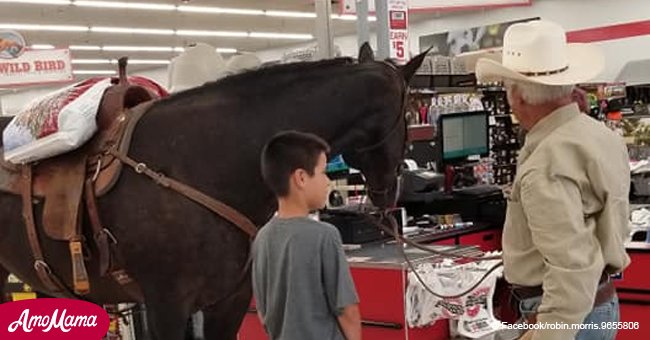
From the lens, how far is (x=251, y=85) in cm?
266

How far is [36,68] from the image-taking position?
39.2 feet

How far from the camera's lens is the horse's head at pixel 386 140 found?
2.79 meters

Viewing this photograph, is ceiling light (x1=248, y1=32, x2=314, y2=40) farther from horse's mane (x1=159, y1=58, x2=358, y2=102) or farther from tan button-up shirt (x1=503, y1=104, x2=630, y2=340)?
tan button-up shirt (x1=503, y1=104, x2=630, y2=340)

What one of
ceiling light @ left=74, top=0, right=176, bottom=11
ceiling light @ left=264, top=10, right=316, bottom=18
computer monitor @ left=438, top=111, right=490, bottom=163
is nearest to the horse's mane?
computer monitor @ left=438, top=111, right=490, bottom=163

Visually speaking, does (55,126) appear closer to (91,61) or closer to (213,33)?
(213,33)

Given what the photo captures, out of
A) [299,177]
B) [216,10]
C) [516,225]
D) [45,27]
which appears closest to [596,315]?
[516,225]

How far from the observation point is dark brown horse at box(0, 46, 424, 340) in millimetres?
2498

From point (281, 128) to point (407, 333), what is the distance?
5.09ft

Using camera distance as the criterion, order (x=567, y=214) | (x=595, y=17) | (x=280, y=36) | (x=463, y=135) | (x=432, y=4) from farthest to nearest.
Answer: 1. (x=280, y=36)
2. (x=595, y=17)
3. (x=463, y=135)
4. (x=432, y=4)
5. (x=567, y=214)

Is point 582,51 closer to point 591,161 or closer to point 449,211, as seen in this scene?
point 591,161

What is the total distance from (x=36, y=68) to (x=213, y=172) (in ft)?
34.3

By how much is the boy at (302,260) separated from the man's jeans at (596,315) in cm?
46

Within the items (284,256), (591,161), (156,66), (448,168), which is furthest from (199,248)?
(156,66)

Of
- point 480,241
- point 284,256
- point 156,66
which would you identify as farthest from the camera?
point 156,66
